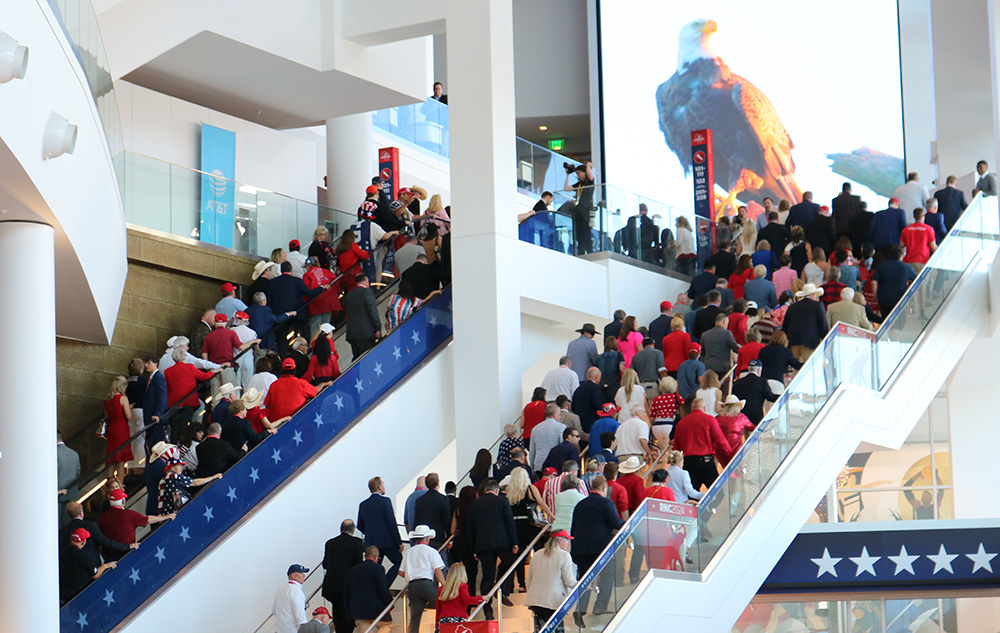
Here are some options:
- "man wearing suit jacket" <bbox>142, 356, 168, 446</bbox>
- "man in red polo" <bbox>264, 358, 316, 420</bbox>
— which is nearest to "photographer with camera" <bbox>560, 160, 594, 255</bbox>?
"man in red polo" <bbox>264, 358, 316, 420</bbox>

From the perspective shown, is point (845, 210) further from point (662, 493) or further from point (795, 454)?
point (662, 493)

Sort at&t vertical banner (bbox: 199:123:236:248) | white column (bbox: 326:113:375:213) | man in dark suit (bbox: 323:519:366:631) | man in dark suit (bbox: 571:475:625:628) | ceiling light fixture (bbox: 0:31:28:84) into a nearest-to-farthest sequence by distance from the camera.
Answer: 1. ceiling light fixture (bbox: 0:31:28:84)
2. man in dark suit (bbox: 571:475:625:628)
3. man in dark suit (bbox: 323:519:366:631)
4. at&t vertical banner (bbox: 199:123:236:248)
5. white column (bbox: 326:113:375:213)

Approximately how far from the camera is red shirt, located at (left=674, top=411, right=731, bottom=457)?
1209cm

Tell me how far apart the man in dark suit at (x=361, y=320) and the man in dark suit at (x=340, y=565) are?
3525mm

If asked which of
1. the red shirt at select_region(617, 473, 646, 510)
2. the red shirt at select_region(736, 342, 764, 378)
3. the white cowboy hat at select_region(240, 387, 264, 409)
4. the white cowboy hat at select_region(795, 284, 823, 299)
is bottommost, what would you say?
the red shirt at select_region(617, 473, 646, 510)

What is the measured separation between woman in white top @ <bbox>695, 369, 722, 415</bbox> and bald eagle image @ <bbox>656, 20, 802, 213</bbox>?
65.0 feet

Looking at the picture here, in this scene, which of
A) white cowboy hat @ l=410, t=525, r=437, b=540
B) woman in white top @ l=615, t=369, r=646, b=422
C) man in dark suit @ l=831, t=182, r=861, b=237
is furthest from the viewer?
man in dark suit @ l=831, t=182, r=861, b=237

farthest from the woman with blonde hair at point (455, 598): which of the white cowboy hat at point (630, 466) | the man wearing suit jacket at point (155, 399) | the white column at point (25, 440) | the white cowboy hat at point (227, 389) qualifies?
the man wearing suit jacket at point (155, 399)

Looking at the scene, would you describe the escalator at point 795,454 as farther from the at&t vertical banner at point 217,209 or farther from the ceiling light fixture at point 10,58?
the at&t vertical banner at point 217,209

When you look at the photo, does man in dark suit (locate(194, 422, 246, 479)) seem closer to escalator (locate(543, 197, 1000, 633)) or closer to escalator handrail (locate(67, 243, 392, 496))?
escalator handrail (locate(67, 243, 392, 496))

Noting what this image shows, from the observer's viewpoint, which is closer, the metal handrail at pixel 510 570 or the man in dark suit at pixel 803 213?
the metal handrail at pixel 510 570

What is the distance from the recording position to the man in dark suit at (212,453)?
12961 millimetres

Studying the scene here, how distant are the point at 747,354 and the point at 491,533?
3698 mm

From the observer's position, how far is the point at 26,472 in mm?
9586
